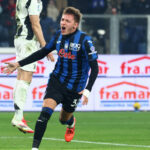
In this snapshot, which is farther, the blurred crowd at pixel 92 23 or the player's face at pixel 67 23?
the blurred crowd at pixel 92 23

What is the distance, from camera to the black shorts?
28.5ft

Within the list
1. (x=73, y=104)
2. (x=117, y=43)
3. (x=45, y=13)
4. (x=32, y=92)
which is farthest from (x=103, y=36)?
(x=73, y=104)

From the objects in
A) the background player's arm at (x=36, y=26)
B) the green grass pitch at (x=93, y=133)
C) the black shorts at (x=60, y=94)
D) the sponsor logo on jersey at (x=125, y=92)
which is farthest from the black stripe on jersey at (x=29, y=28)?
the sponsor logo on jersey at (x=125, y=92)

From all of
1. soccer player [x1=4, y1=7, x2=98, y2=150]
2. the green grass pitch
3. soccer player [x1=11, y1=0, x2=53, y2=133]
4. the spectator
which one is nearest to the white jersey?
soccer player [x1=11, y1=0, x2=53, y2=133]

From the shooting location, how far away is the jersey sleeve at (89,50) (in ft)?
28.2

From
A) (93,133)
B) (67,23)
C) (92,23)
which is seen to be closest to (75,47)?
(67,23)

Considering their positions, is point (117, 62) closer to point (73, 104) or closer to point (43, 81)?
point (43, 81)

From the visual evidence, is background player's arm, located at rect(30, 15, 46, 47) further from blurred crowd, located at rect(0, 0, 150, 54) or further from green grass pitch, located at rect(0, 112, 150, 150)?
blurred crowd, located at rect(0, 0, 150, 54)

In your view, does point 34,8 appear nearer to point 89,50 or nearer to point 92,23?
point 89,50

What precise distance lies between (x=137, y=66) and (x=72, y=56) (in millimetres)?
8159

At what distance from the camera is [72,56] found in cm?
884

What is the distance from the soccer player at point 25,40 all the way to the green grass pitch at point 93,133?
61 centimetres

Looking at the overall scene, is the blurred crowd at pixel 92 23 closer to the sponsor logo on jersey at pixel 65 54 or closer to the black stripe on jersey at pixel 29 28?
Answer: the black stripe on jersey at pixel 29 28

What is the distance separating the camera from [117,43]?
18203mm
